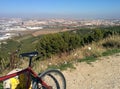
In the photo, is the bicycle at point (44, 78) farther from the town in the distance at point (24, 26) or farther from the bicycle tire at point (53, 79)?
the town in the distance at point (24, 26)

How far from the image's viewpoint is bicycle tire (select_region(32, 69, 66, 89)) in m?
4.87

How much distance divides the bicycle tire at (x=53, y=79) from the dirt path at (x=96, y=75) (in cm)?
81

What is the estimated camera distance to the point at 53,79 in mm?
5105

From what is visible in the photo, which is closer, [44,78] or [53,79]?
[44,78]

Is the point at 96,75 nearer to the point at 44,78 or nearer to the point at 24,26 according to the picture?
the point at 44,78

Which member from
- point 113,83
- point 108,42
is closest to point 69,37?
point 108,42

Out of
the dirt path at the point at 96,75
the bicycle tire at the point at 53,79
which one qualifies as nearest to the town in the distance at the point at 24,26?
the dirt path at the point at 96,75

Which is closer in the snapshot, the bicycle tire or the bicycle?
the bicycle

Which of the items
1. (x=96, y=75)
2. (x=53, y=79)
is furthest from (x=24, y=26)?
(x=53, y=79)

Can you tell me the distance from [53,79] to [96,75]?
2.00 meters

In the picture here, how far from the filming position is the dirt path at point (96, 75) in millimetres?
5993

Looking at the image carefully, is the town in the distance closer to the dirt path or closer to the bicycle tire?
the dirt path

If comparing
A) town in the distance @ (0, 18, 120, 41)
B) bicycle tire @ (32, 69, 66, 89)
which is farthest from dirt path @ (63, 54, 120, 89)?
town in the distance @ (0, 18, 120, 41)

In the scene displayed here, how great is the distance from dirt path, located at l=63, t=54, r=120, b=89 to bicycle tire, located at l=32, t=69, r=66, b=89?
2.67 ft
